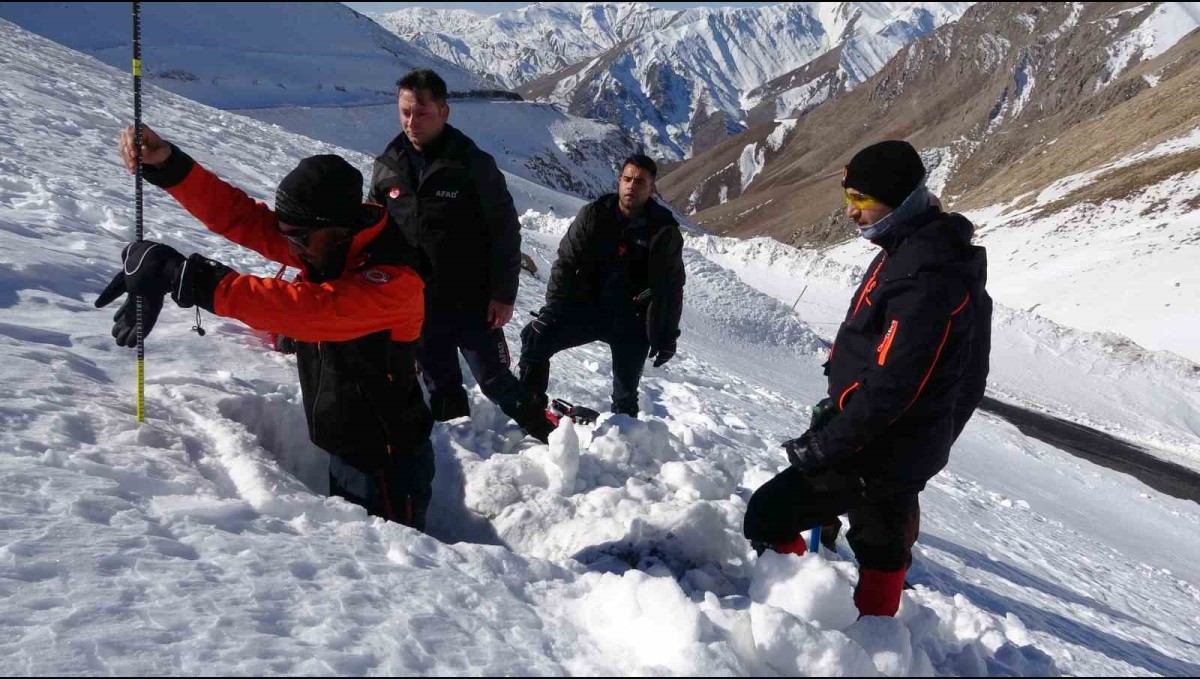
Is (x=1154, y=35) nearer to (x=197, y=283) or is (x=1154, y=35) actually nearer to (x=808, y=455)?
(x=808, y=455)

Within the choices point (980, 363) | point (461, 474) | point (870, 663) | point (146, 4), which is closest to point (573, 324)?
→ point (461, 474)

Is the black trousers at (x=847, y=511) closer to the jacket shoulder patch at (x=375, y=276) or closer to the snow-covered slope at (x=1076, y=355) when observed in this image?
the jacket shoulder patch at (x=375, y=276)

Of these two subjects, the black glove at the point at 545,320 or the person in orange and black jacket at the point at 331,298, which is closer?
the person in orange and black jacket at the point at 331,298

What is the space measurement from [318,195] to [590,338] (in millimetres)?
2570

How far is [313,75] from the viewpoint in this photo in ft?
196

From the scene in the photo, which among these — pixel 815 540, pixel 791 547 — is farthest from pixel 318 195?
pixel 815 540

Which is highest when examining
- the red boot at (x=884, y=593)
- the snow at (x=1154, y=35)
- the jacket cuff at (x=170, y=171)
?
the snow at (x=1154, y=35)

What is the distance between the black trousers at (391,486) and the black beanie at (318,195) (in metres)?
1.17

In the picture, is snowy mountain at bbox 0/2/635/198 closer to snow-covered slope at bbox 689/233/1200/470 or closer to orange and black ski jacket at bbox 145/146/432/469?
snow-covered slope at bbox 689/233/1200/470

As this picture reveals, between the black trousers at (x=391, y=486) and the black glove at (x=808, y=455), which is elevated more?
the black glove at (x=808, y=455)

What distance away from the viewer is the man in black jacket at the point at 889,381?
261 centimetres

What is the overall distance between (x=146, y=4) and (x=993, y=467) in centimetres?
6993

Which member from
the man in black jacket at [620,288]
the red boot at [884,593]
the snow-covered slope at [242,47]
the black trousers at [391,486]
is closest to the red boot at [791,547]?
the red boot at [884,593]

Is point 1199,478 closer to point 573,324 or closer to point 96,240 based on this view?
point 573,324
